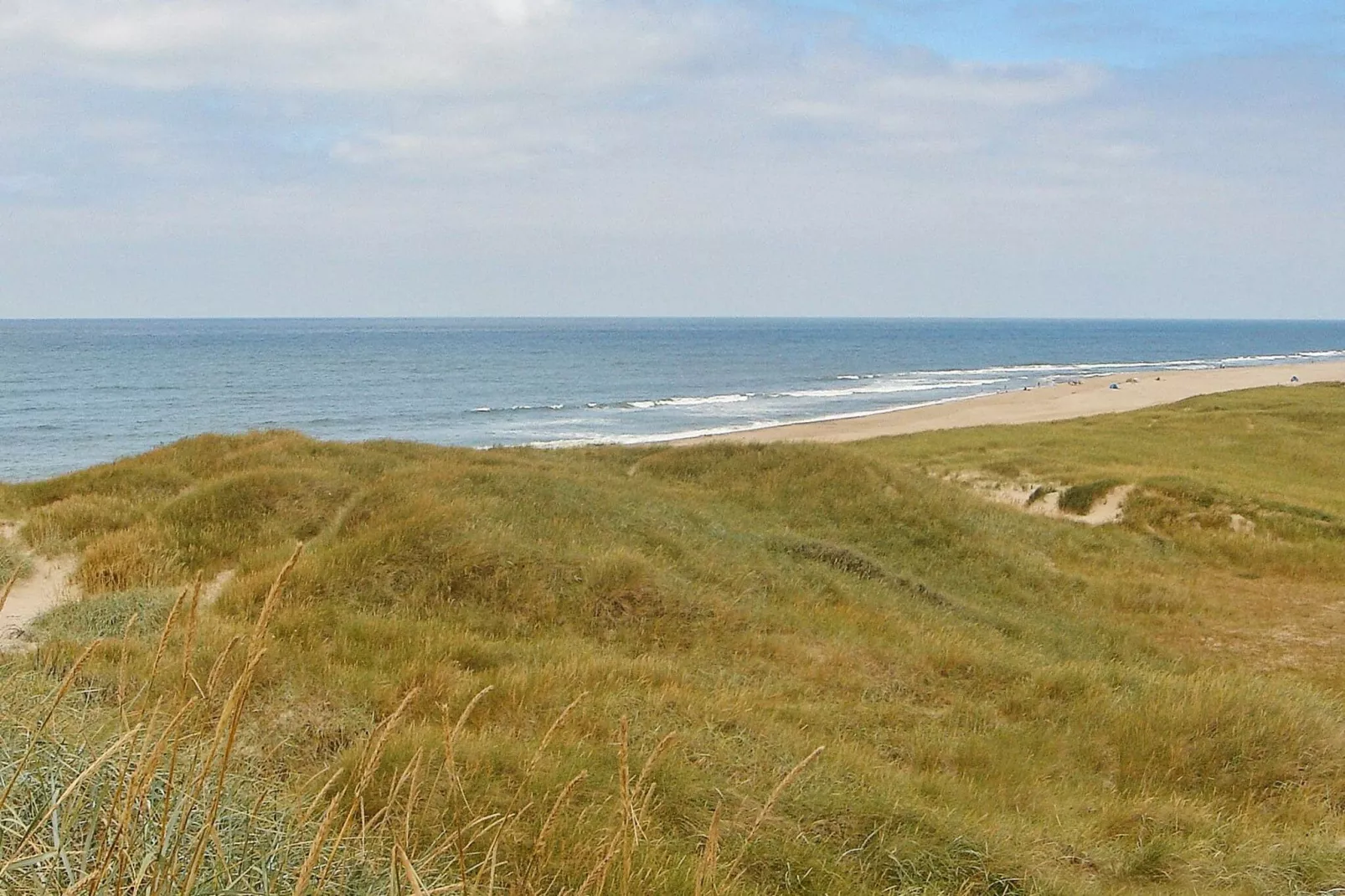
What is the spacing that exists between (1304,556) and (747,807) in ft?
61.5

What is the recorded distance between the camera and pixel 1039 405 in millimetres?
69312

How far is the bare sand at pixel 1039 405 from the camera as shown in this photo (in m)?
54.8

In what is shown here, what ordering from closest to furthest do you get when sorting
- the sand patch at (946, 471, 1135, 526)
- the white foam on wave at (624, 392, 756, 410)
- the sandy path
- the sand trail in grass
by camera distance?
the sandy path → the sand trail in grass → the sand patch at (946, 471, 1135, 526) → the white foam on wave at (624, 392, 756, 410)

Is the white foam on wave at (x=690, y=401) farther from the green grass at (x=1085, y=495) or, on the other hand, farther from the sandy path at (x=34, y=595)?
the sandy path at (x=34, y=595)

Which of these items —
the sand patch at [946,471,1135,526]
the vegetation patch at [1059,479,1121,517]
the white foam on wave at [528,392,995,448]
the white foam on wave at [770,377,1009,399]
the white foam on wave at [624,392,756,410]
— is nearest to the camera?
the sand patch at [946,471,1135,526]

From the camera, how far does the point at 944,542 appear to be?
1812 centimetres

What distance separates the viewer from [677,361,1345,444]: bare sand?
54844mm

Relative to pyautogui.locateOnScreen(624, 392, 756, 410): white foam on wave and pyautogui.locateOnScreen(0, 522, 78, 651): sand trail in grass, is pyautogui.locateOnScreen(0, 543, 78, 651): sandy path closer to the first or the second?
pyautogui.locateOnScreen(0, 522, 78, 651): sand trail in grass

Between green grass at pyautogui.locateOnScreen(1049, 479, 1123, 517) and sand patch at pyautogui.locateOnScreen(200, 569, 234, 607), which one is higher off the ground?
sand patch at pyautogui.locateOnScreen(200, 569, 234, 607)

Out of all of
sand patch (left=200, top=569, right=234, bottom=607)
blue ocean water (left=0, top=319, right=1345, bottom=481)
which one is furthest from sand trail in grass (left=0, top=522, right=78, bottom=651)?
blue ocean water (left=0, top=319, right=1345, bottom=481)

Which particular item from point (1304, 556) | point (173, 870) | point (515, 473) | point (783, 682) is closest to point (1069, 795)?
point (783, 682)

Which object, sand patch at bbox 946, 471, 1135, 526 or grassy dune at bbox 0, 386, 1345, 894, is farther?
sand patch at bbox 946, 471, 1135, 526

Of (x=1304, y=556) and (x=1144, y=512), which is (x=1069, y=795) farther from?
(x=1144, y=512)

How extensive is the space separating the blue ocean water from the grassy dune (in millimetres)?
35738
